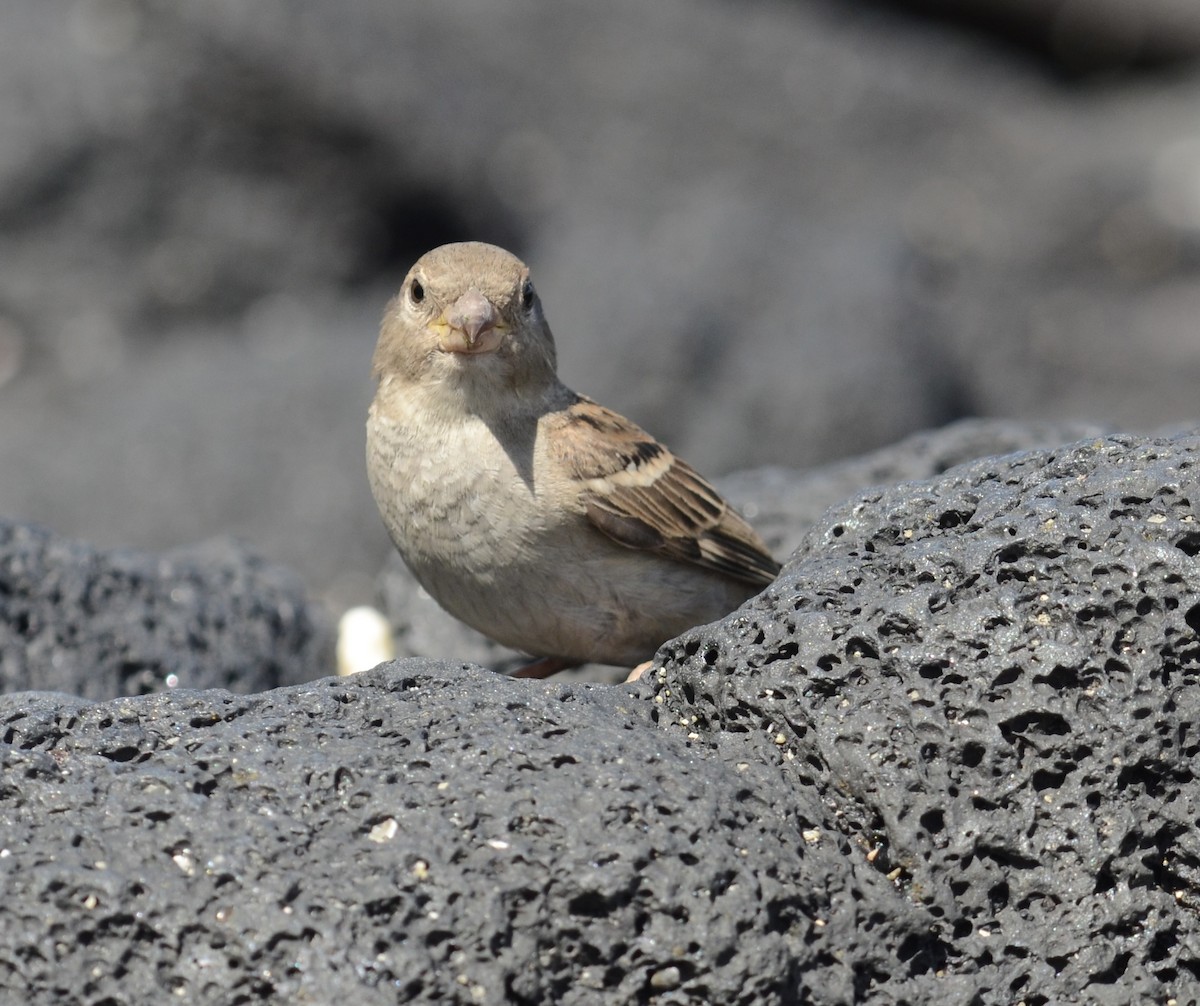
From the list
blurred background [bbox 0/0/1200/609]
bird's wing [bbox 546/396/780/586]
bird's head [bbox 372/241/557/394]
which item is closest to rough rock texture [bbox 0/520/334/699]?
bird's head [bbox 372/241/557/394]

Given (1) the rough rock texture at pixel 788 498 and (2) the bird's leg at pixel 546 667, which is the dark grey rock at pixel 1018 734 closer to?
(2) the bird's leg at pixel 546 667

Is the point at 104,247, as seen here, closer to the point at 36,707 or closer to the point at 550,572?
the point at 550,572

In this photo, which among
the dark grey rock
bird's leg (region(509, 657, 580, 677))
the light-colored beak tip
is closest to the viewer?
the dark grey rock

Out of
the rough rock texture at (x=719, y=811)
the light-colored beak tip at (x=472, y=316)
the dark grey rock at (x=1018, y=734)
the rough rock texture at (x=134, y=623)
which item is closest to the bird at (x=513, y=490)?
the light-colored beak tip at (x=472, y=316)

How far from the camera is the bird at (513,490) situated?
→ 536 centimetres

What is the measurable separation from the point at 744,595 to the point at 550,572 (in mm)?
1033

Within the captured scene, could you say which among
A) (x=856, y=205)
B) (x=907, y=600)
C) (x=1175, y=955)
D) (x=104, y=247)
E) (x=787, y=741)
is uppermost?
(x=856, y=205)

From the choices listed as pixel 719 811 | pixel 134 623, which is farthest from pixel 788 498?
pixel 719 811

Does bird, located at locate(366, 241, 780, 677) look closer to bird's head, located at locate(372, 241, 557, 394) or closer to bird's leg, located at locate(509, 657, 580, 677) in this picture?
bird's head, located at locate(372, 241, 557, 394)

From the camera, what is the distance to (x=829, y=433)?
10.8 m

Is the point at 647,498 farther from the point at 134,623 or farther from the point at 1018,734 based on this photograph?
the point at 1018,734

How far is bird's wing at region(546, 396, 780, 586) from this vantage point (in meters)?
5.52

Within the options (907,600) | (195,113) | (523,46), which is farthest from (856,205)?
(907,600)

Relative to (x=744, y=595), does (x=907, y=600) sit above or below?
below
